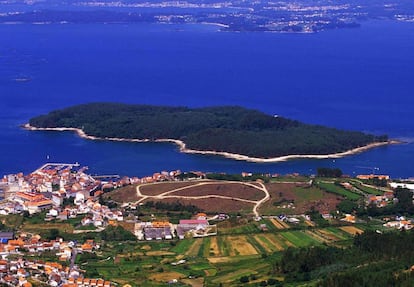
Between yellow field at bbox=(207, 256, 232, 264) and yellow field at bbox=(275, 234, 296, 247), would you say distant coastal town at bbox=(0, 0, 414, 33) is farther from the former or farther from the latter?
yellow field at bbox=(207, 256, 232, 264)

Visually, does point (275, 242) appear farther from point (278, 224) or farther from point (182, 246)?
point (182, 246)

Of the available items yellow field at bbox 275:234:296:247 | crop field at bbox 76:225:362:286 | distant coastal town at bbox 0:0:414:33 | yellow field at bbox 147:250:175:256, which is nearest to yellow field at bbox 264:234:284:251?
crop field at bbox 76:225:362:286

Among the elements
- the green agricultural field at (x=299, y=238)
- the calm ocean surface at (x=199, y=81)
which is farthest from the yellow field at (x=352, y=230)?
the calm ocean surface at (x=199, y=81)

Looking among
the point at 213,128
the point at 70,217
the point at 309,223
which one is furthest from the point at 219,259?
the point at 213,128

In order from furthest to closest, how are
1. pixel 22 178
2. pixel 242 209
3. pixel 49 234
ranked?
pixel 22 178 → pixel 242 209 → pixel 49 234

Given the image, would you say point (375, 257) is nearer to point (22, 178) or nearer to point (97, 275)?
point (97, 275)

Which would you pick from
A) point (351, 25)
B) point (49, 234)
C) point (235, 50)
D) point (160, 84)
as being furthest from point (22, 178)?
point (351, 25)
